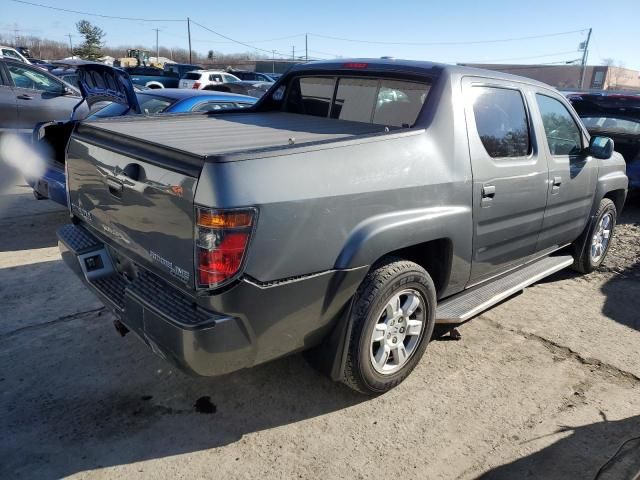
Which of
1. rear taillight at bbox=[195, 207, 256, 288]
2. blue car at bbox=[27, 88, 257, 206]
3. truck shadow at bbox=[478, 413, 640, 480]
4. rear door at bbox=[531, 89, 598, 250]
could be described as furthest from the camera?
blue car at bbox=[27, 88, 257, 206]

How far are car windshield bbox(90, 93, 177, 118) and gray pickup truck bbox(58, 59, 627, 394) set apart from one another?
7.36 ft

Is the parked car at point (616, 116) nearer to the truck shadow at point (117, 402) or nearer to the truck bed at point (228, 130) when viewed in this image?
the truck bed at point (228, 130)

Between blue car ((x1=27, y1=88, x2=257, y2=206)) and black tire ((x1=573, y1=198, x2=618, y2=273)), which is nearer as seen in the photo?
black tire ((x1=573, y1=198, x2=618, y2=273))

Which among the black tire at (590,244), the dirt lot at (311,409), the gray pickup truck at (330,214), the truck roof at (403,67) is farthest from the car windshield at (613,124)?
the dirt lot at (311,409)

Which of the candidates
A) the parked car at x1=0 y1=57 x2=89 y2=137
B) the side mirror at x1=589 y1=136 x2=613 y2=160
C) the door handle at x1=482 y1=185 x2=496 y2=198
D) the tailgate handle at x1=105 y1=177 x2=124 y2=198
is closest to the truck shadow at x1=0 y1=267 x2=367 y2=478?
the tailgate handle at x1=105 y1=177 x2=124 y2=198

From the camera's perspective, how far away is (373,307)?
2.84 meters

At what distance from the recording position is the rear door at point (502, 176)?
335 centimetres

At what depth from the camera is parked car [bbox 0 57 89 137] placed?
9234 millimetres

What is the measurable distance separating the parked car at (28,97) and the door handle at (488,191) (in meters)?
8.38

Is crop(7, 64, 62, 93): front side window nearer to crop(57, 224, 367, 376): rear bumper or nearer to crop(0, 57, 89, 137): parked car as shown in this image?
crop(0, 57, 89, 137): parked car

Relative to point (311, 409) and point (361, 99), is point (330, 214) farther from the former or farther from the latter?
point (361, 99)

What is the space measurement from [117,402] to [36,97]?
8.23 meters

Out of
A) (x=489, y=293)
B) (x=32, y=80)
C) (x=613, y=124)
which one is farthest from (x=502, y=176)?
(x=32, y=80)

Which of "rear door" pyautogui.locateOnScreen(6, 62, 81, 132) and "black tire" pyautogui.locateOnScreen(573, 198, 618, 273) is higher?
"rear door" pyautogui.locateOnScreen(6, 62, 81, 132)
